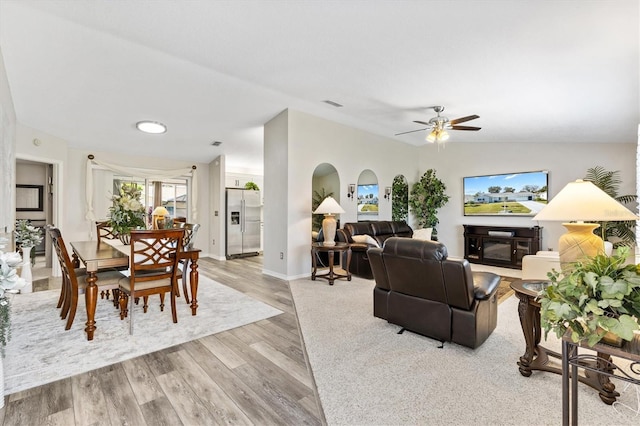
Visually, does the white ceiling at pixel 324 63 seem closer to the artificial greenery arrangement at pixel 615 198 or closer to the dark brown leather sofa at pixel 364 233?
the artificial greenery arrangement at pixel 615 198

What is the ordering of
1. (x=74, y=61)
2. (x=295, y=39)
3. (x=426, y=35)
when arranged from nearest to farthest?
(x=426, y=35) < (x=295, y=39) < (x=74, y=61)

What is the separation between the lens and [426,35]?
103 inches

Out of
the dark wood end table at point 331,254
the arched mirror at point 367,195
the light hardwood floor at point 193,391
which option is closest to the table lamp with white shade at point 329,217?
the dark wood end table at point 331,254

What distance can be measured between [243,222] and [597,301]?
22.4ft

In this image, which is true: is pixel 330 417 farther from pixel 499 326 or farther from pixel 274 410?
pixel 499 326

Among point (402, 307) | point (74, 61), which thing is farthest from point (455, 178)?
point (74, 61)

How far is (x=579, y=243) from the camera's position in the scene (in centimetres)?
191

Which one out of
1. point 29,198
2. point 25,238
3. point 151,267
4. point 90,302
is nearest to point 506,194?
point 151,267

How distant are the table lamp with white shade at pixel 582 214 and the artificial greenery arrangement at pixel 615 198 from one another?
374 centimetres

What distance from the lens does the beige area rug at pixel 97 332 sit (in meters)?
2.16

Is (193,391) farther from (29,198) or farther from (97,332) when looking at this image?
(29,198)

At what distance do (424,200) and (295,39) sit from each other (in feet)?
18.0

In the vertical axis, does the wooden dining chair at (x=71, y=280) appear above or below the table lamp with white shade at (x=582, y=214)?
below

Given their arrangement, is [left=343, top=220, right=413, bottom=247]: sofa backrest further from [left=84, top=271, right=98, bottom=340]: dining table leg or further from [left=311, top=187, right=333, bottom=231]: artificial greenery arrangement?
[left=84, top=271, right=98, bottom=340]: dining table leg
